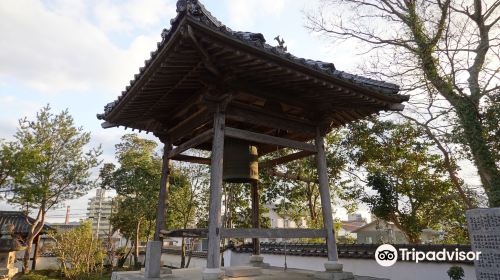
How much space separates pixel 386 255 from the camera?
980 cm

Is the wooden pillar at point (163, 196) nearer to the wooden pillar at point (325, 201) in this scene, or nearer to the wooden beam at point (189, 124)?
the wooden beam at point (189, 124)

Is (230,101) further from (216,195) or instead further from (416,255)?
(416,255)

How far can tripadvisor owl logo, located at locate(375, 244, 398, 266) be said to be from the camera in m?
9.55

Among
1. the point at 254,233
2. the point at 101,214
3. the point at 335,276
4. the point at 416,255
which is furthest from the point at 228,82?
the point at 101,214

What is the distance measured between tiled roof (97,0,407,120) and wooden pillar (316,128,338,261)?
64.6 inches

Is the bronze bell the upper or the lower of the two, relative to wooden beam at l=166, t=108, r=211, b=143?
lower

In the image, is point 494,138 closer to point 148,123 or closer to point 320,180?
point 320,180

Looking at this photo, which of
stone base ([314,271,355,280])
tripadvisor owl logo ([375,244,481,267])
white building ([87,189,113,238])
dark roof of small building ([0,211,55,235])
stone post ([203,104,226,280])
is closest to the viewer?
stone post ([203,104,226,280])

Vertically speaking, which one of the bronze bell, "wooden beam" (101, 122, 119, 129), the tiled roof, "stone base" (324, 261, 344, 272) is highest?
the tiled roof

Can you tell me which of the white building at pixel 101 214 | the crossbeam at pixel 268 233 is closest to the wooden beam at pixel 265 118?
Answer: the crossbeam at pixel 268 233

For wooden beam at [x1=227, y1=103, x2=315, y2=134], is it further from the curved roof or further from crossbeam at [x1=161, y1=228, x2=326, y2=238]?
crossbeam at [x1=161, y1=228, x2=326, y2=238]

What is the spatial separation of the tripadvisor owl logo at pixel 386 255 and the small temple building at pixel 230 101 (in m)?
4.18

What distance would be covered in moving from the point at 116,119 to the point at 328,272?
5767 mm

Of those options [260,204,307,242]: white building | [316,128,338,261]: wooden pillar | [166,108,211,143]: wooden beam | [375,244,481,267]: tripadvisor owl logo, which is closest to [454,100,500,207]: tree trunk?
[375,244,481,267]: tripadvisor owl logo
